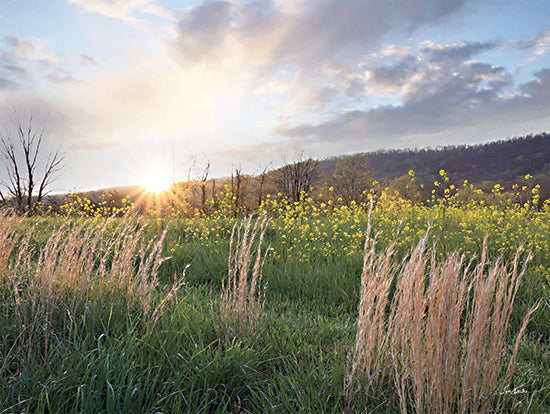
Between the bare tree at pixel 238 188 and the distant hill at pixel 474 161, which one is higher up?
the distant hill at pixel 474 161

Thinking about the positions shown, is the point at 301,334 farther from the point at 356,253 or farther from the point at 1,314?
the point at 356,253

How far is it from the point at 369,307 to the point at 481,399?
0.82 meters

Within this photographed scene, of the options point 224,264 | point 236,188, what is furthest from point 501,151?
point 224,264

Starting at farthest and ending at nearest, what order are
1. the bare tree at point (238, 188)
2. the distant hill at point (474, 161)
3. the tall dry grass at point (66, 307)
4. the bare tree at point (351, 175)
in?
the distant hill at point (474, 161), the bare tree at point (351, 175), the bare tree at point (238, 188), the tall dry grass at point (66, 307)

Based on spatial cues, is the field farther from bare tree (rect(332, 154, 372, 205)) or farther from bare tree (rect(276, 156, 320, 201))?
bare tree (rect(332, 154, 372, 205))

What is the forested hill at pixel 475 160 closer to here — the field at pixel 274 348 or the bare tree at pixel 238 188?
the bare tree at pixel 238 188

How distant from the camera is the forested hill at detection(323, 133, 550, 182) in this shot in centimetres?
9444

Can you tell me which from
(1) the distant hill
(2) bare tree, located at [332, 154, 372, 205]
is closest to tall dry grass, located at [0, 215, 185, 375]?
(2) bare tree, located at [332, 154, 372, 205]

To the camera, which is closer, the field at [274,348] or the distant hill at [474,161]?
the field at [274,348]

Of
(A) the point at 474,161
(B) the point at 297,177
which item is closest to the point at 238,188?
(B) the point at 297,177

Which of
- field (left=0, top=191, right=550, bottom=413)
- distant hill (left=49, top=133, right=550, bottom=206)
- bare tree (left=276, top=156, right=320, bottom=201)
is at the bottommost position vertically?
field (left=0, top=191, right=550, bottom=413)

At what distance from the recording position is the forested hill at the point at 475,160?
310 feet

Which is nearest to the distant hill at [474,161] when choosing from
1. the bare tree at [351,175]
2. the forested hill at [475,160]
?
the forested hill at [475,160]

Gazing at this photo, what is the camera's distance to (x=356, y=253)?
6000mm
